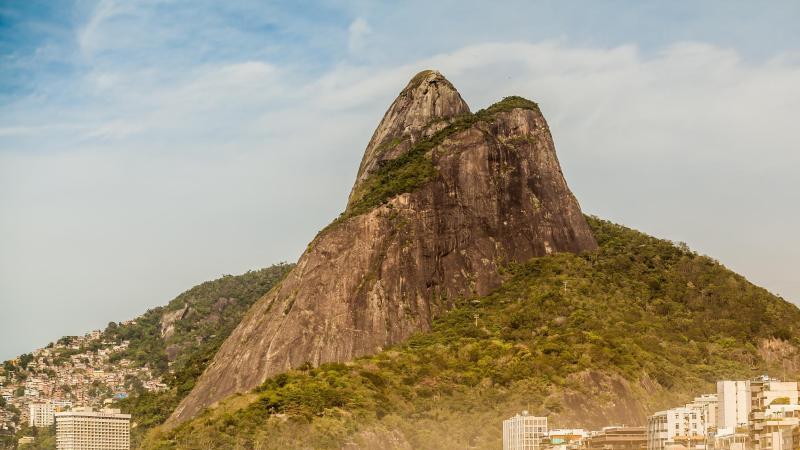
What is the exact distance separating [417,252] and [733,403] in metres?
61.4

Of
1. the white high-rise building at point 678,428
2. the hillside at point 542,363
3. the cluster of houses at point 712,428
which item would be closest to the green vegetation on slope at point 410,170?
the hillside at point 542,363

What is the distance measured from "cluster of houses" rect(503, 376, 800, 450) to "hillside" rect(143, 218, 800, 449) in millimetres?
5887

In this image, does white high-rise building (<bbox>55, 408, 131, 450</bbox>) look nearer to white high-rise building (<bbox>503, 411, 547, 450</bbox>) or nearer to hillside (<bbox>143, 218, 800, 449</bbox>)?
hillside (<bbox>143, 218, 800, 449</bbox>)

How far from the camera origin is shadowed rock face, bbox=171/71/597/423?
5694 inches

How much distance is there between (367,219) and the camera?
153000 mm

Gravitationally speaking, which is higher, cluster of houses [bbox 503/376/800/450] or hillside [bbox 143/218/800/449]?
hillside [bbox 143/218/800/449]

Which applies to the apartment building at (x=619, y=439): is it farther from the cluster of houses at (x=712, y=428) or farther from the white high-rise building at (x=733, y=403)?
the white high-rise building at (x=733, y=403)

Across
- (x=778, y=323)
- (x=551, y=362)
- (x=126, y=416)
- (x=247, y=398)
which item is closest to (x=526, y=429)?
(x=551, y=362)

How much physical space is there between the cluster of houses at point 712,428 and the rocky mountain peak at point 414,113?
52456 mm

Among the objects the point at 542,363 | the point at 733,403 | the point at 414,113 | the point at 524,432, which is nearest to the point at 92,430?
the point at 414,113

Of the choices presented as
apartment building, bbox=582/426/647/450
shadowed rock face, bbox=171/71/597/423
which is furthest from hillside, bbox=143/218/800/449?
apartment building, bbox=582/426/647/450

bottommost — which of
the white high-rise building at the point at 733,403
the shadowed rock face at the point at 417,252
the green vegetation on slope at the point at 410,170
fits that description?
the white high-rise building at the point at 733,403

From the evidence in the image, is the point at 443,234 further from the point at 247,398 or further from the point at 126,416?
the point at 126,416

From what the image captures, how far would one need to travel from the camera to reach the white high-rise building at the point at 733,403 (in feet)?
302
